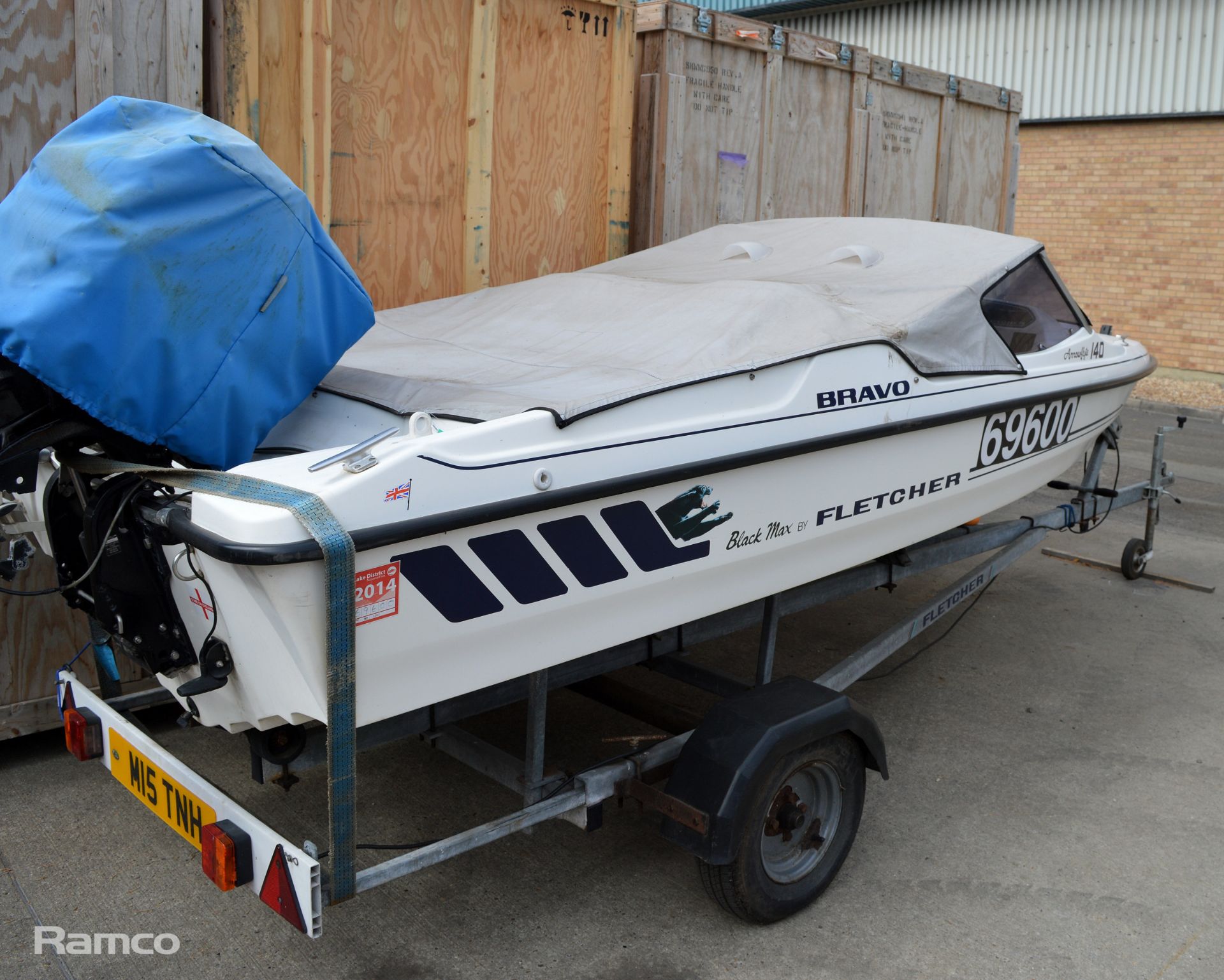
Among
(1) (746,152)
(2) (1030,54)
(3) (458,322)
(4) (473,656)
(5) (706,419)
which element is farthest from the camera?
(2) (1030,54)

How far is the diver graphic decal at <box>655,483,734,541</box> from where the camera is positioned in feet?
8.94

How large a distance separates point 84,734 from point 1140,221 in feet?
48.0

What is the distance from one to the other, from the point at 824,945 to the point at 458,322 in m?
2.33

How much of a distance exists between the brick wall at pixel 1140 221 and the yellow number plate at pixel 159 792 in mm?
14282

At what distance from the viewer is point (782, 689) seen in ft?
10.2

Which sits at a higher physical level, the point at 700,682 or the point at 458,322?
the point at 458,322

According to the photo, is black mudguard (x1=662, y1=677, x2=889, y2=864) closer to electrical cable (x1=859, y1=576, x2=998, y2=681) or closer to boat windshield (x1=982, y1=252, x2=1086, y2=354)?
electrical cable (x1=859, y1=576, x2=998, y2=681)

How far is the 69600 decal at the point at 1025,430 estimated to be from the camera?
3.92 metres

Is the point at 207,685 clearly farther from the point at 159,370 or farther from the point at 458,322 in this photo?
the point at 458,322

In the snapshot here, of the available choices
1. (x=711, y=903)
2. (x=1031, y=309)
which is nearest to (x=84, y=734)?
(x=711, y=903)

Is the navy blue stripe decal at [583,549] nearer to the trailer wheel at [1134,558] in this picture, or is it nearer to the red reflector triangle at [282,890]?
the red reflector triangle at [282,890]

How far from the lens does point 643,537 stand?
267cm

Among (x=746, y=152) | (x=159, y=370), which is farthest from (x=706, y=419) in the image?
(x=746, y=152)

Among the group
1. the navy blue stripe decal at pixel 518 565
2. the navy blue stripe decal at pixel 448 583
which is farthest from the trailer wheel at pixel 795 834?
the navy blue stripe decal at pixel 448 583
